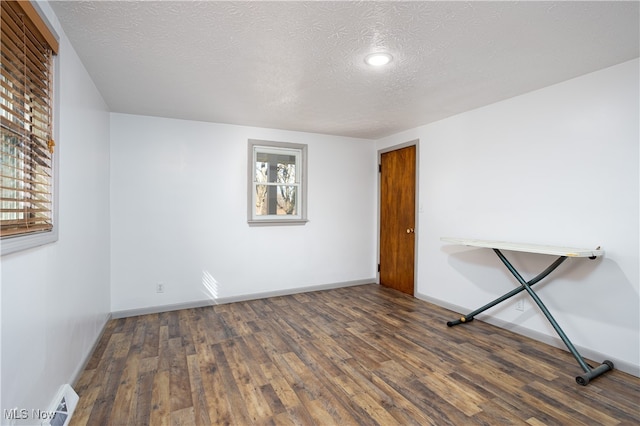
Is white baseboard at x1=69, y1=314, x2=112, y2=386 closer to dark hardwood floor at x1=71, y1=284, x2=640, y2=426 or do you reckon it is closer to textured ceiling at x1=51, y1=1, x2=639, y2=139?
dark hardwood floor at x1=71, y1=284, x2=640, y2=426

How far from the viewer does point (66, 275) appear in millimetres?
2031

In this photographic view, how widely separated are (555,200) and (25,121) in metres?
3.77

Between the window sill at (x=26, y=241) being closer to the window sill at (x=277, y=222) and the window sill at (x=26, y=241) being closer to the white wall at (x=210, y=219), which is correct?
the white wall at (x=210, y=219)

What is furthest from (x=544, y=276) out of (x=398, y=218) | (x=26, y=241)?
(x=26, y=241)

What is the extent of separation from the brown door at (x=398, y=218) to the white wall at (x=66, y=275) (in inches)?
146

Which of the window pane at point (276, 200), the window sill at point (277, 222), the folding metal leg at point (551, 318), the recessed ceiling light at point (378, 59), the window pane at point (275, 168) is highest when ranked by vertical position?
the recessed ceiling light at point (378, 59)

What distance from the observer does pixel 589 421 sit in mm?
1837

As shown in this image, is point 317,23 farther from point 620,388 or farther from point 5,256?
point 620,388

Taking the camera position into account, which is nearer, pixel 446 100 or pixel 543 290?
pixel 543 290

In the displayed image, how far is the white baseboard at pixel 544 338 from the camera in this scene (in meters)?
2.35

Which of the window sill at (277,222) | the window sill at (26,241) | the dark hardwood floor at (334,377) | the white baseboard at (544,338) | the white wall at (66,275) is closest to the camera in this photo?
the window sill at (26,241)

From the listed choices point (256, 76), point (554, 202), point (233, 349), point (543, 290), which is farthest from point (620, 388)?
point (256, 76)

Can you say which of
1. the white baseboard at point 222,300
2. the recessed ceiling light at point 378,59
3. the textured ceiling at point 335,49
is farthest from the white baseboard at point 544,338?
the recessed ceiling light at point 378,59

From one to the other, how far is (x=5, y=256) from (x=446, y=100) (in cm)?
349
